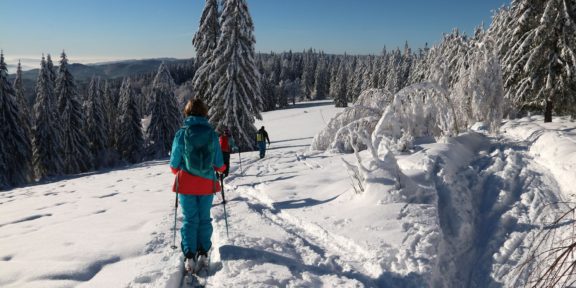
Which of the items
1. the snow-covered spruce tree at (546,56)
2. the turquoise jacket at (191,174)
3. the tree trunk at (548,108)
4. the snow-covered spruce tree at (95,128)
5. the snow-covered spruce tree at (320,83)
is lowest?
the snow-covered spruce tree at (95,128)

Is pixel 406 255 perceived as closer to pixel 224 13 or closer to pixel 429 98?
pixel 429 98

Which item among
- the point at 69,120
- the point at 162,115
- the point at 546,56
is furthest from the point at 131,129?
the point at 546,56

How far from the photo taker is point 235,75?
73.4 feet

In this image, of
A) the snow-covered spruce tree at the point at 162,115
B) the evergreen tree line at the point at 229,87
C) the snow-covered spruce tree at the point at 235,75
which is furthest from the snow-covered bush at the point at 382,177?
the snow-covered spruce tree at the point at 162,115

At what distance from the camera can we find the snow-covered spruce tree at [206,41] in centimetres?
2397

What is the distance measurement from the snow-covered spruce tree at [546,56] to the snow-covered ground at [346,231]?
11.0 metres

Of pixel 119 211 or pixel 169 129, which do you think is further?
pixel 169 129

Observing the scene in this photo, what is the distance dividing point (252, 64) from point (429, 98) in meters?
16.5

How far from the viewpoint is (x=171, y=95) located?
36.9m

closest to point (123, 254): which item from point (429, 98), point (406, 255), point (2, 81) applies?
point (406, 255)

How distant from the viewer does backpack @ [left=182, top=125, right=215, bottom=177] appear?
3869mm

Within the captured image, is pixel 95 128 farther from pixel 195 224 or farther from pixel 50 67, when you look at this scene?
pixel 195 224

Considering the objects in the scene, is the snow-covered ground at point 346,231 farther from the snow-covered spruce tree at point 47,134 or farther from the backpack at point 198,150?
the snow-covered spruce tree at point 47,134

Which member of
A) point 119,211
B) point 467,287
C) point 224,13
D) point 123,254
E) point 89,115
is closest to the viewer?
point 467,287
